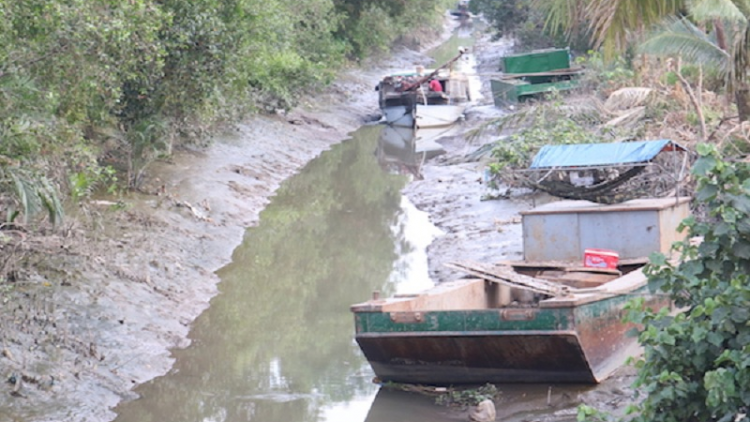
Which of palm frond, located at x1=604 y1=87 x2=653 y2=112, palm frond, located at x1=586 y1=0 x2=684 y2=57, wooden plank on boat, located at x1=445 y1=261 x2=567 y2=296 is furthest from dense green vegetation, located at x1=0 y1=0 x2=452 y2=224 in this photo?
palm frond, located at x1=604 y1=87 x2=653 y2=112

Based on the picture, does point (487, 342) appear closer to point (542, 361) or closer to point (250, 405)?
point (542, 361)

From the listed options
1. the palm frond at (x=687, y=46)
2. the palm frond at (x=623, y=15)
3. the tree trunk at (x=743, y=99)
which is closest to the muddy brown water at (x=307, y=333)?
the palm frond at (x=623, y=15)

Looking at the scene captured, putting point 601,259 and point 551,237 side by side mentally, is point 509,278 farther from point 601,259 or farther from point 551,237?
point 551,237

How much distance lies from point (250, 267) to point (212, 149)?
8.31 meters

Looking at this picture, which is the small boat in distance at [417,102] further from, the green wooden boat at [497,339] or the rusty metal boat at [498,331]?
the green wooden boat at [497,339]

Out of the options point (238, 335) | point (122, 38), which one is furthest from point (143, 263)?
point (122, 38)

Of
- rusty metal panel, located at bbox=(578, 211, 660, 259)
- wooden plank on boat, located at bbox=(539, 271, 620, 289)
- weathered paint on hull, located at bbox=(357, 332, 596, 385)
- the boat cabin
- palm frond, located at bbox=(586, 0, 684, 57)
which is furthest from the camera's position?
the boat cabin

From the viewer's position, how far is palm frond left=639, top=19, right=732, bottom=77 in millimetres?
14680

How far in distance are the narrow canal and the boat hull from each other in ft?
38.0

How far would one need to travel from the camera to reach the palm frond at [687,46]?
1468cm

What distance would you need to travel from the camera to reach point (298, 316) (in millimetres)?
15320

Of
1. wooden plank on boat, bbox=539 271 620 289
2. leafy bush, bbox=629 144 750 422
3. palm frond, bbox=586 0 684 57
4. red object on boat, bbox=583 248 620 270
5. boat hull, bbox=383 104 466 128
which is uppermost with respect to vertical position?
palm frond, bbox=586 0 684 57

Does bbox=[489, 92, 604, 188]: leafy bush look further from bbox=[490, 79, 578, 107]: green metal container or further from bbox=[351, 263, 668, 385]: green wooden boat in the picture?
bbox=[351, 263, 668, 385]: green wooden boat

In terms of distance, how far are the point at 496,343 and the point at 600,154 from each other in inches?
306
